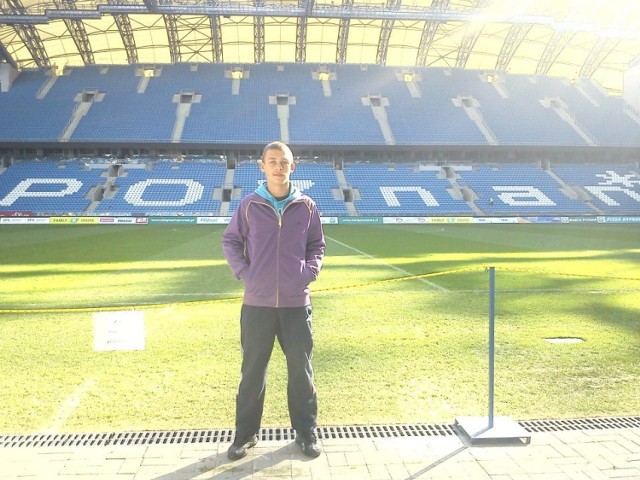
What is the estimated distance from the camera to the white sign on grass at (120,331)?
4.56 metres

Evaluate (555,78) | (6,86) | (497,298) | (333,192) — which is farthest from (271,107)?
(497,298)

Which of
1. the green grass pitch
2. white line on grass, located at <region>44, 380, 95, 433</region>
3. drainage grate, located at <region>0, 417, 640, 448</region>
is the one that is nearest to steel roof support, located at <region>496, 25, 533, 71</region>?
the green grass pitch

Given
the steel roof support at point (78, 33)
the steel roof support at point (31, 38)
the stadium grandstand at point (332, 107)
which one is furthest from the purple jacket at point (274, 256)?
the steel roof support at point (31, 38)

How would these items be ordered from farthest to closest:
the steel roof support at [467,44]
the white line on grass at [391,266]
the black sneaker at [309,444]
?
the steel roof support at [467,44]
the white line on grass at [391,266]
the black sneaker at [309,444]

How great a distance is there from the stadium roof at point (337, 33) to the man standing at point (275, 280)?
1324 inches

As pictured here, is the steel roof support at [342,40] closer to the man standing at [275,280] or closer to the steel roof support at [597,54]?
the steel roof support at [597,54]

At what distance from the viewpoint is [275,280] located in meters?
4.06

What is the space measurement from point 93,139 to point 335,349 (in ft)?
133

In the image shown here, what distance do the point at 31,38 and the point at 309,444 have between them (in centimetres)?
4774

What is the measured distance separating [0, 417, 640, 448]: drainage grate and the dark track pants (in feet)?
1.36

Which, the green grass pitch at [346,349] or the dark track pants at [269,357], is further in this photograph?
the green grass pitch at [346,349]

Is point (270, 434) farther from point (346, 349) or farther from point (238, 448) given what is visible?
point (346, 349)

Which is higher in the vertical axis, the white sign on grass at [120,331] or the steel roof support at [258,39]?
the steel roof support at [258,39]

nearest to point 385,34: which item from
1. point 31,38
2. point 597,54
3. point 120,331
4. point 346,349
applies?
point 597,54
